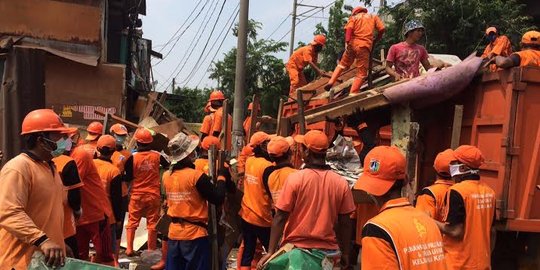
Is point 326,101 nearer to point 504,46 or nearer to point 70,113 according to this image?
point 504,46

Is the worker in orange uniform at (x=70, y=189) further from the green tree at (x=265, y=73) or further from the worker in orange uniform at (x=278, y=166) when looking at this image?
the green tree at (x=265, y=73)

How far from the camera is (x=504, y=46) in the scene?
6672mm

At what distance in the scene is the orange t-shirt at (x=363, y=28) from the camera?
731 cm

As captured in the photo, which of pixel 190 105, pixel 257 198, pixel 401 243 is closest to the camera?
pixel 401 243

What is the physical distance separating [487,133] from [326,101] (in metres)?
3.07

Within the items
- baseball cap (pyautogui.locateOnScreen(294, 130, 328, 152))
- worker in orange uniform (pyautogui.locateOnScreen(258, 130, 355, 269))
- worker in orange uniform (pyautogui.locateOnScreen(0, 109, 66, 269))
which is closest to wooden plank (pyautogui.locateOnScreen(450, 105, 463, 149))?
worker in orange uniform (pyautogui.locateOnScreen(258, 130, 355, 269))

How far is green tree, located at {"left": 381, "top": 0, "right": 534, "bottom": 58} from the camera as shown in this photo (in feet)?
39.5

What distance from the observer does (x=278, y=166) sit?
18.1 feet

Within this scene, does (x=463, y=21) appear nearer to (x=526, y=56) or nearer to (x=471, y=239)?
(x=526, y=56)

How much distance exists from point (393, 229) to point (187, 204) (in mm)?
3080

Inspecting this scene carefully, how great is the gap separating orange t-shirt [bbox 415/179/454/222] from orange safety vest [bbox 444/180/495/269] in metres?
0.20

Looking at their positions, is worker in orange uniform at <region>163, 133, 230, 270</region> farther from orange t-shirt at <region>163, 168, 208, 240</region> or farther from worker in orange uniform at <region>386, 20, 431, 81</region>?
worker in orange uniform at <region>386, 20, 431, 81</region>

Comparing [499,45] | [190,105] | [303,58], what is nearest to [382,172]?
[499,45]

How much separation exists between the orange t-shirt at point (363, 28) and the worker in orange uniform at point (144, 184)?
125 inches
